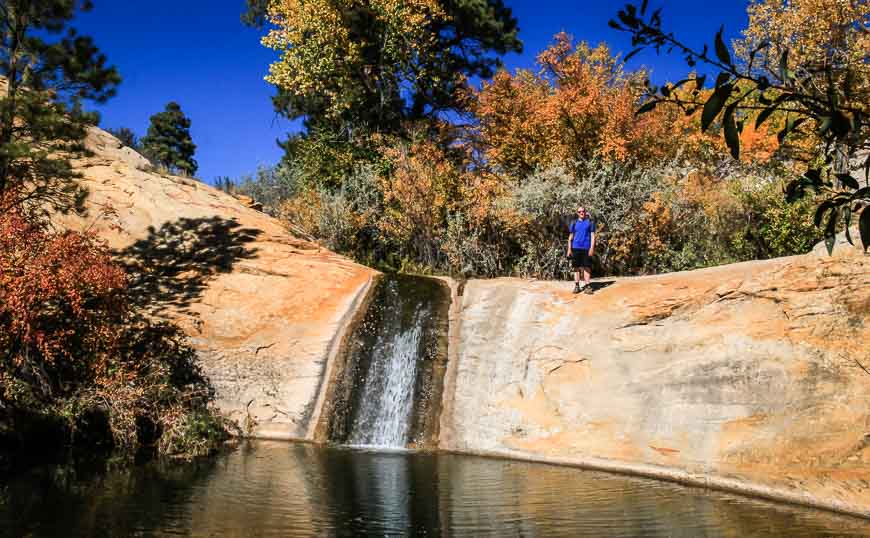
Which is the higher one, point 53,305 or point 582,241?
point 582,241

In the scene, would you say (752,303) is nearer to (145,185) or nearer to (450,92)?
(145,185)

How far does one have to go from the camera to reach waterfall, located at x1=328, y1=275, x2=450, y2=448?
16.9 meters

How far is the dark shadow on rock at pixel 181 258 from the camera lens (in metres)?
19.6

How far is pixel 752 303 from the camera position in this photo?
13.8 metres

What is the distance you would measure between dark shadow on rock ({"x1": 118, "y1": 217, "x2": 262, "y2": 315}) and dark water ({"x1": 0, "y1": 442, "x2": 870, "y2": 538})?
7.03 m

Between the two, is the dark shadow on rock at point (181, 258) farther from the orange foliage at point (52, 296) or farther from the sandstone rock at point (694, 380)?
the sandstone rock at point (694, 380)

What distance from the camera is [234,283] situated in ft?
66.7

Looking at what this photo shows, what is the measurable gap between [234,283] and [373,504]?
37.1 ft

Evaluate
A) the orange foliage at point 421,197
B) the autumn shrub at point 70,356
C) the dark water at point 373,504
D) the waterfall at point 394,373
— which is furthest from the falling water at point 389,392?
the orange foliage at point 421,197

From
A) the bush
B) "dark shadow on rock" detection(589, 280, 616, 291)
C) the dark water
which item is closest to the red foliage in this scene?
the dark water

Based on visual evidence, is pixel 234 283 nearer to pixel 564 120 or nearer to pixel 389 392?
pixel 389 392

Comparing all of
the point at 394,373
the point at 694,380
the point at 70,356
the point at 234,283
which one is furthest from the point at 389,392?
the point at 694,380

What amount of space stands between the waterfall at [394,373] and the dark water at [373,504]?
272cm

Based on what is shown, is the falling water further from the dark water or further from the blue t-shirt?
the blue t-shirt
